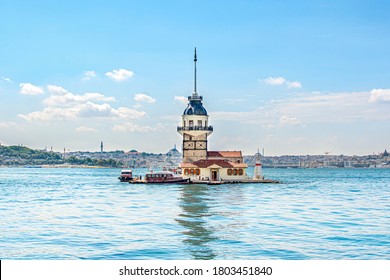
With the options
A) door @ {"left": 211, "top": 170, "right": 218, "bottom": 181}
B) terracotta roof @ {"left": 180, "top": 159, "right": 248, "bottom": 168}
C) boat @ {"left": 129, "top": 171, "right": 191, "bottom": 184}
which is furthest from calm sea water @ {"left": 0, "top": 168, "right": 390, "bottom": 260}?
terracotta roof @ {"left": 180, "top": 159, "right": 248, "bottom": 168}

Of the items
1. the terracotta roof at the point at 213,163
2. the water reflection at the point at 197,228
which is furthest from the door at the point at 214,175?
the water reflection at the point at 197,228

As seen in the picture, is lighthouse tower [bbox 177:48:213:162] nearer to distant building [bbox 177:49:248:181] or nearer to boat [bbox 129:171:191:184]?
distant building [bbox 177:49:248:181]

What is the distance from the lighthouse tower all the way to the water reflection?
1552 inches

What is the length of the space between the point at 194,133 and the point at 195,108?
3.84 meters

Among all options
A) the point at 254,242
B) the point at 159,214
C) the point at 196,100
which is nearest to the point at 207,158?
the point at 196,100

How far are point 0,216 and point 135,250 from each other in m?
17.3

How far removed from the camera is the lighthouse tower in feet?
300

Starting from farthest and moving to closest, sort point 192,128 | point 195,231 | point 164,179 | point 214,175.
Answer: point 192,128, point 164,179, point 214,175, point 195,231

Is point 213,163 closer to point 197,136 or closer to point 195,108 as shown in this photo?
point 197,136

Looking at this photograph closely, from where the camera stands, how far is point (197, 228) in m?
32.8

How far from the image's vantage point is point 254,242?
2805 centimetres

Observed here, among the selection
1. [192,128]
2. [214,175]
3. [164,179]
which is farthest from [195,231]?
[192,128]

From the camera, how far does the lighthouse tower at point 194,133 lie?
91.6 metres
